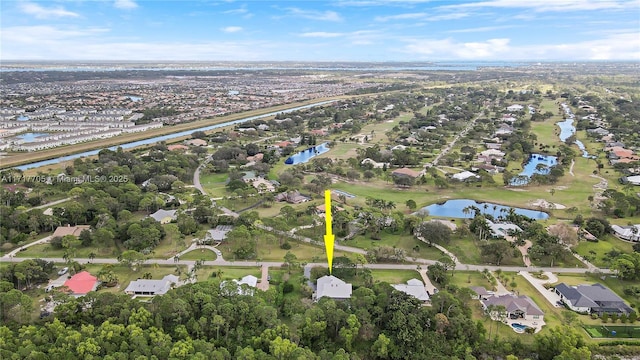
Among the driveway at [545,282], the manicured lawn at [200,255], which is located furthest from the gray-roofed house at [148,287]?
the driveway at [545,282]

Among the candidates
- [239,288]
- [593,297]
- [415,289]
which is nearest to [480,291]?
[415,289]

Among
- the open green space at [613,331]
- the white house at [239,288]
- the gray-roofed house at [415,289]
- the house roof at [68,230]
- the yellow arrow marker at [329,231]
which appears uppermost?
the yellow arrow marker at [329,231]

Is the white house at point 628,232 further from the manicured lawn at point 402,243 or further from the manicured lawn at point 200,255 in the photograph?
the manicured lawn at point 200,255

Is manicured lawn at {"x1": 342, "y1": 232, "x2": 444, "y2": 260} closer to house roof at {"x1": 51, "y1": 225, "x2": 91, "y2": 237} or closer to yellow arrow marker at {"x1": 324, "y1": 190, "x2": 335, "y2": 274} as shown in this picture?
yellow arrow marker at {"x1": 324, "y1": 190, "x2": 335, "y2": 274}

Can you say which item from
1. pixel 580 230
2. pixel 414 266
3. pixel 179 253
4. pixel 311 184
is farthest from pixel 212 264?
pixel 580 230

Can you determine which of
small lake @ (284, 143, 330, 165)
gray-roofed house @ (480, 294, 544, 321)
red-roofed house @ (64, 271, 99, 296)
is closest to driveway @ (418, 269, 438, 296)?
gray-roofed house @ (480, 294, 544, 321)

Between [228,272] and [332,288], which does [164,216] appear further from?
[332,288]
